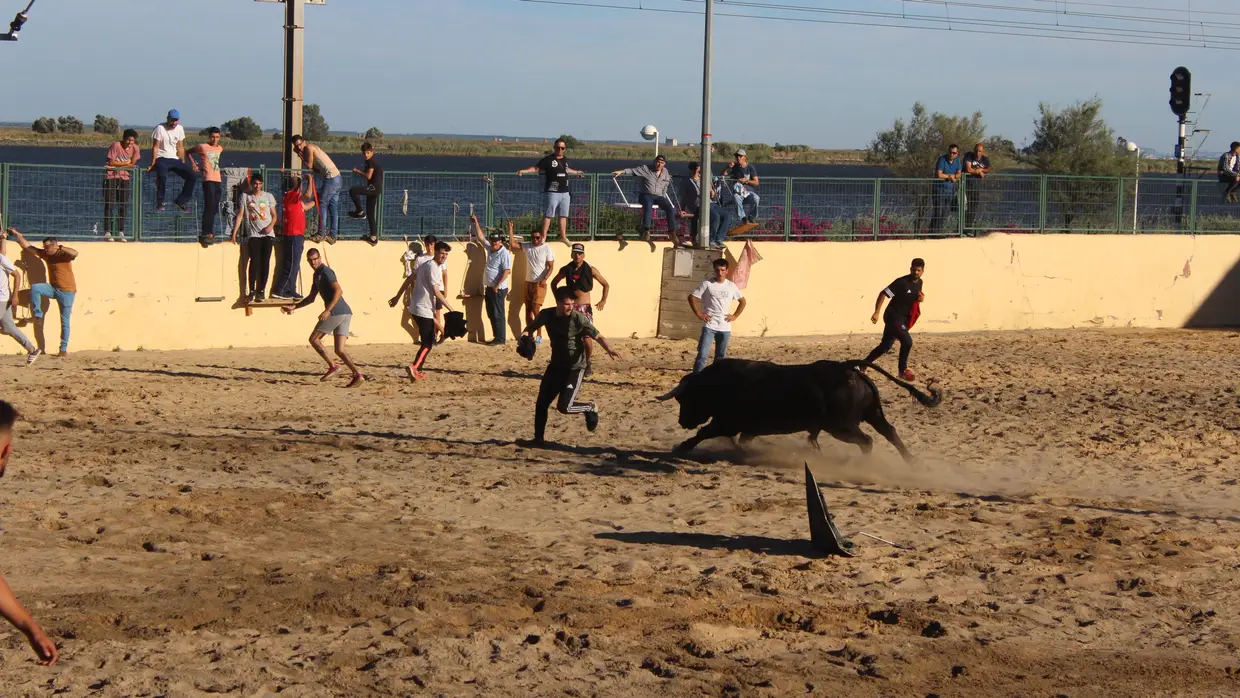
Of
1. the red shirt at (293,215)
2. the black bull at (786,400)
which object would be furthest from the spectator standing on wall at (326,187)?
the black bull at (786,400)

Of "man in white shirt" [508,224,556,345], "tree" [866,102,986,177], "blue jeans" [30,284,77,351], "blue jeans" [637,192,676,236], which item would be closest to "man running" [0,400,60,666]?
"blue jeans" [30,284,77,351]

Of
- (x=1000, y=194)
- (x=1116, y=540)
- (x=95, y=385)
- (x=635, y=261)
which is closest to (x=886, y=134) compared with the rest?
(x=1000, y=194)

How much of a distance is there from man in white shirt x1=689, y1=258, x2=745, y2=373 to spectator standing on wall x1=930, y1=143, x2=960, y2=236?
32.8 ft

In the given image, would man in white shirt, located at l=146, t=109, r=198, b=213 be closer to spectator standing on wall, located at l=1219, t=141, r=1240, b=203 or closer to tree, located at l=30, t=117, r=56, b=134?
spectator standing on wall, located at l=1219, t=141, r=1240, b=203

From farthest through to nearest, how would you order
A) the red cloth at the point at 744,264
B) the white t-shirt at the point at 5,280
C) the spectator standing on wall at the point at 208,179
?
the red cloth at the point at 744,264 < the spectator standing on wall at the point at 208,179 < the white t-shirt at the point at 5,280

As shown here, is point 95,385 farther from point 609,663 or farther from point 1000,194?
point 1000,194

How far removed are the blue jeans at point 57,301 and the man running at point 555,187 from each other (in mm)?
6737

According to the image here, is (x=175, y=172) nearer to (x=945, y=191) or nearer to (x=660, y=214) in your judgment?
(x=660, y=214)

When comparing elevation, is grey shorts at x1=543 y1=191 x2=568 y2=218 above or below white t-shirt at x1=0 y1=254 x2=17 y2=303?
above

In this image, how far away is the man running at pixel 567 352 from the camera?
12.7 meters

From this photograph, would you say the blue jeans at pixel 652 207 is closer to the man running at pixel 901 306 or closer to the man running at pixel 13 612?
the man running at pixel 901 306

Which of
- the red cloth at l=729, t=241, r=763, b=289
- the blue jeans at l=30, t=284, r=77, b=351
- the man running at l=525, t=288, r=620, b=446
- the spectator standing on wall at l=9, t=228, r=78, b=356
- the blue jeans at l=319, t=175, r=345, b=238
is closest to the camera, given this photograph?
the man running at l=525, t=288, r=620, b=446

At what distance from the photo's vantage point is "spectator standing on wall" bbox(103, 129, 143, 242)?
19.1m

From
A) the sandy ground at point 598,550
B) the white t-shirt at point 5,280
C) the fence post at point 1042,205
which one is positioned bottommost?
the sandy ground at point 598,550
